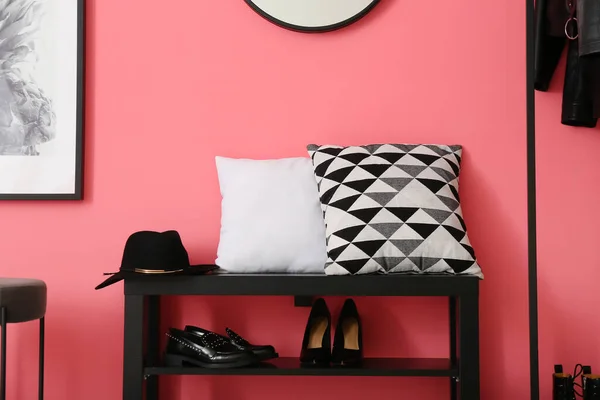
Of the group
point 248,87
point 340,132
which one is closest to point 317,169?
point 340,132

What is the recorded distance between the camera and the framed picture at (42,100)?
2281mm

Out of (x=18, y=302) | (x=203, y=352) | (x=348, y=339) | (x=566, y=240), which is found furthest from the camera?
(x=566, y=240)

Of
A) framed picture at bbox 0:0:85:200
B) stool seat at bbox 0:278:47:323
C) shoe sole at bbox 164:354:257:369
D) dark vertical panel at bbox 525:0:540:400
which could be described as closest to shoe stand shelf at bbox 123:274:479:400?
shoe sole at bbox 164:354:257:369

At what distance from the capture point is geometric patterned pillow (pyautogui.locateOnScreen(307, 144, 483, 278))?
191 cm

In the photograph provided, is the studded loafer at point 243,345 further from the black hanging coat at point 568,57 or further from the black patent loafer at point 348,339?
the black hanging coat at point 568,57

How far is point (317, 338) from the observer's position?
2.08 meters

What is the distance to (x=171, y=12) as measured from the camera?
232 centimetres

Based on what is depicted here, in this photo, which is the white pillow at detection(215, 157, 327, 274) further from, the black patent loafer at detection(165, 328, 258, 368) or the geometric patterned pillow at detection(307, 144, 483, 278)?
the black patent loafer at detection(165, 328, 258, 368)

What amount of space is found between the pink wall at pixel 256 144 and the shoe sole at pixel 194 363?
26cm

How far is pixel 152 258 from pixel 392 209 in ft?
2.35

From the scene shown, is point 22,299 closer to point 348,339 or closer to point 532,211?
point 348,339

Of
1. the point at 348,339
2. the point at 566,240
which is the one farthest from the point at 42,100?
the point at 566,240

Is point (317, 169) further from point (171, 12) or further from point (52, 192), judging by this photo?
point (52, 192)

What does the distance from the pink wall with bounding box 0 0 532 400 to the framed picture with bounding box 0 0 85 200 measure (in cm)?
5
